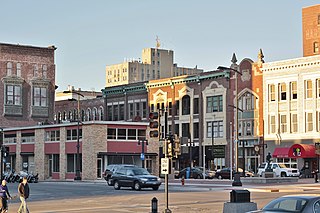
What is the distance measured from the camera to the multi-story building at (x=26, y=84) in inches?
3728

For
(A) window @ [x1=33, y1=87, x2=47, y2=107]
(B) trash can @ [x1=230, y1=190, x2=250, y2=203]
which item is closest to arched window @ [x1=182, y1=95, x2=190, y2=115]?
(A) window @ [x1=33, y1=87, x2=47, y2=107]

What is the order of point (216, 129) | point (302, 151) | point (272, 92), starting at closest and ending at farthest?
point (302, 151), point (272, 92), point (216, 129)

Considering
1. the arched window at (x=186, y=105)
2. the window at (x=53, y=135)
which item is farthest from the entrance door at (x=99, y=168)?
the arched window at (x=186, y=105)

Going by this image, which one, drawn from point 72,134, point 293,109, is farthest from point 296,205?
point 293,109

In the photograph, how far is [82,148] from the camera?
73188 mm

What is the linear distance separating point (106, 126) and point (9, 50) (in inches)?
1168

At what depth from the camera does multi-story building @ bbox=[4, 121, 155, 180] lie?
72250mm

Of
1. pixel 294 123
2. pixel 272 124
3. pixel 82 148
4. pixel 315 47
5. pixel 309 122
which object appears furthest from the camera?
pixel 315 47

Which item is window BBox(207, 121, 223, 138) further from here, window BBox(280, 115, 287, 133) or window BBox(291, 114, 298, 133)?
window BBox(291, 114, 298, 133)

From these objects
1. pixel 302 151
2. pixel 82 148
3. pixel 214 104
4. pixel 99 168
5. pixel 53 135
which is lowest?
pixel 99 168

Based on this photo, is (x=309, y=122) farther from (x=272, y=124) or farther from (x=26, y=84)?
(x=26, y=84)

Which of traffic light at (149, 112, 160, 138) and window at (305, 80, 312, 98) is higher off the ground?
window at (305, 80, 312, 98)

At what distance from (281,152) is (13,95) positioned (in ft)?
136

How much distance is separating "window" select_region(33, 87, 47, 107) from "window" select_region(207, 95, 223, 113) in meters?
27.1
